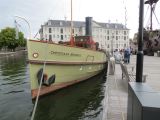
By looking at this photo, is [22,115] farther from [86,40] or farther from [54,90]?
[86,40]

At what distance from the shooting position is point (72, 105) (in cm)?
975

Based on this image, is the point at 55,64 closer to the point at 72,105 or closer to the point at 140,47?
the point at 72,105

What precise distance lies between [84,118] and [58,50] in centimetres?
457

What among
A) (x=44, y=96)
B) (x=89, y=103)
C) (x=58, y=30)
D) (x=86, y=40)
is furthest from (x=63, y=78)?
(x=58, y=30)

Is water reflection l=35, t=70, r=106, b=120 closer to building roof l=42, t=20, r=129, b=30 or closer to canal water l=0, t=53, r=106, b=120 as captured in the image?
canal water l=0, t=53, r=106, b=120

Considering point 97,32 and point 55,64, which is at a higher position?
point 97,32

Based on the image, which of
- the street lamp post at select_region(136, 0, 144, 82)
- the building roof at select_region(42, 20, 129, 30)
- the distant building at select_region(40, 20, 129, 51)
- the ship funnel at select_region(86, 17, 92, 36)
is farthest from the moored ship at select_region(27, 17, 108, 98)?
the building roof at select_region(42, 20, 129, 30)

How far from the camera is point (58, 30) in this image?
91.7 m

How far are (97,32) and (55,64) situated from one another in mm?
87076

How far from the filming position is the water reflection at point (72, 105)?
8344 millimetres

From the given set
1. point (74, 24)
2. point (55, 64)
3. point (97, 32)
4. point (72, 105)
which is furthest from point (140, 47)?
point (97, 32)

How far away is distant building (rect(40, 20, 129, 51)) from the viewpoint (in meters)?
89.9

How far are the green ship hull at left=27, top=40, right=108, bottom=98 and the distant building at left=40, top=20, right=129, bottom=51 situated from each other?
6992 cm

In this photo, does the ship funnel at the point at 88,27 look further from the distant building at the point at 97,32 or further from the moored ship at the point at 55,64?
the distant building at the point at 97,32
